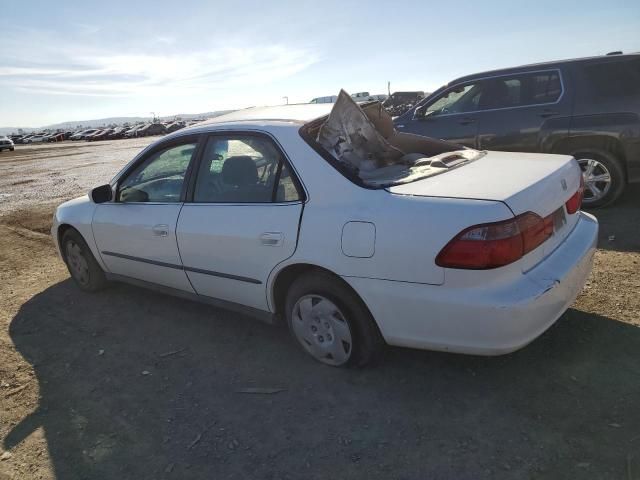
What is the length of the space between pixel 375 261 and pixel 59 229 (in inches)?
146

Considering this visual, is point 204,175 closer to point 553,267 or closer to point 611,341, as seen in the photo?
point 553,267

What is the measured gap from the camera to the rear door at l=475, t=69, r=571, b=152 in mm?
5906

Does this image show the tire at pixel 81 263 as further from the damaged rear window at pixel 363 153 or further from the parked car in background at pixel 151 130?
the parked car in background at pixel 151 130

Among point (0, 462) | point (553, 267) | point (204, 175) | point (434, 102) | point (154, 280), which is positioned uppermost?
point (434, 102)

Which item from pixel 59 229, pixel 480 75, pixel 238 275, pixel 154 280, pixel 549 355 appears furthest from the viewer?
pixel 480 75

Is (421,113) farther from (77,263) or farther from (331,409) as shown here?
(331,409)

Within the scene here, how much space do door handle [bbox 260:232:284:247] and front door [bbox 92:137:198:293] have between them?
907 mm

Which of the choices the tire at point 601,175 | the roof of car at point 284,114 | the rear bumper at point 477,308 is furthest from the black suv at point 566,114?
the rear bumper at point 477,308

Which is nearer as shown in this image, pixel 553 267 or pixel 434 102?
pixel 553 267

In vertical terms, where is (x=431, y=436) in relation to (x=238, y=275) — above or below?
below

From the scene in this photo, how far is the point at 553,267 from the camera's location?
2.59 metres

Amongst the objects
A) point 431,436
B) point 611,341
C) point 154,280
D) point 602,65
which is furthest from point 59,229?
point 602,65

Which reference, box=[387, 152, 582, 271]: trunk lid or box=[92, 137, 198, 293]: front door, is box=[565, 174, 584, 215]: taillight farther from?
box=[92, 137, 198, 293]: front door

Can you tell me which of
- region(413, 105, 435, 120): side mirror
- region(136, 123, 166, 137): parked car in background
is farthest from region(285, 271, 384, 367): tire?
region(136, 123, 166, 137): parked car in background
